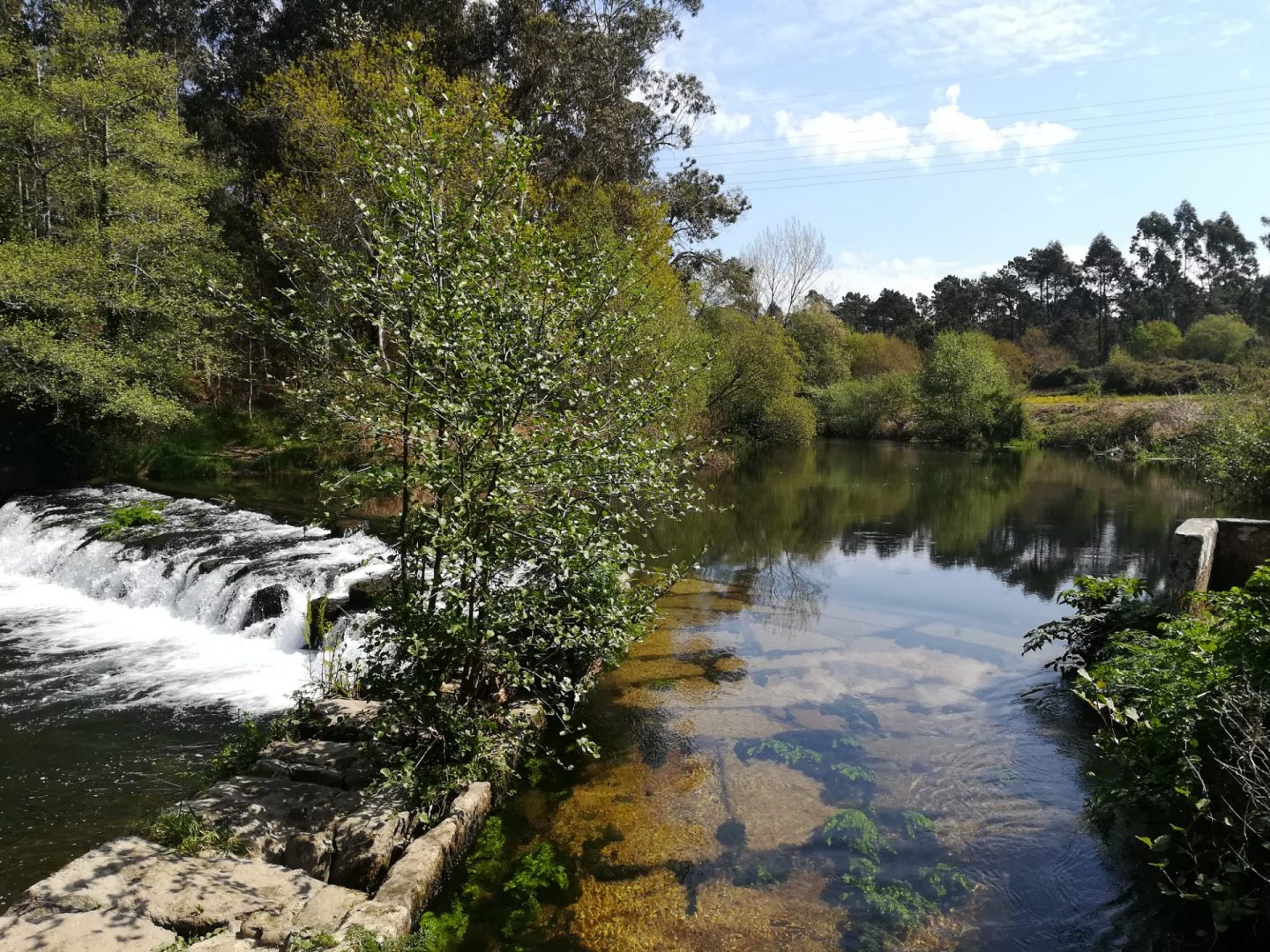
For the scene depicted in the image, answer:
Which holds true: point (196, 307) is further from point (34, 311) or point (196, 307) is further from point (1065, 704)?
point (1065, 704)

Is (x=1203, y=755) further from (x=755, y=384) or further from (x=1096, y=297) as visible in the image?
(x=1096, y=297)

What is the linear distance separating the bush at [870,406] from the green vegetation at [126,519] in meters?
44.4

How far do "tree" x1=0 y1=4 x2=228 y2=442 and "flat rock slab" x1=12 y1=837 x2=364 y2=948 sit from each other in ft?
53.5

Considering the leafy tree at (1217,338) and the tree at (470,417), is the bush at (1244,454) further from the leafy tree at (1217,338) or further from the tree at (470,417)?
the leafy tree at (1217,338)

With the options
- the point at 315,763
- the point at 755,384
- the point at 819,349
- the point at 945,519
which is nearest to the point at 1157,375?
the point at 819,349

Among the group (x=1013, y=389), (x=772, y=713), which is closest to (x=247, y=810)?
(x=772, y=713)

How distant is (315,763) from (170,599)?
7474 mm

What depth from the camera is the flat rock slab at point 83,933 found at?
3758 mm

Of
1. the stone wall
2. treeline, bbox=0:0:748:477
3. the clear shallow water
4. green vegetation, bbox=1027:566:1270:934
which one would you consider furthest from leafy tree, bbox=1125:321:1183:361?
green vegetation, bbox=1027:566:1270:934

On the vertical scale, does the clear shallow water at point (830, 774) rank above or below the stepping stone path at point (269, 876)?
below

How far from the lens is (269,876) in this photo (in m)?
4.65

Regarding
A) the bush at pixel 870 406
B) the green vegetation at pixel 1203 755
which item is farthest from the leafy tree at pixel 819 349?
the green vegetation at pixel 1203 755

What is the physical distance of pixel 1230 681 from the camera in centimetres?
470

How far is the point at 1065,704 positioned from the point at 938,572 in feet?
23.5
